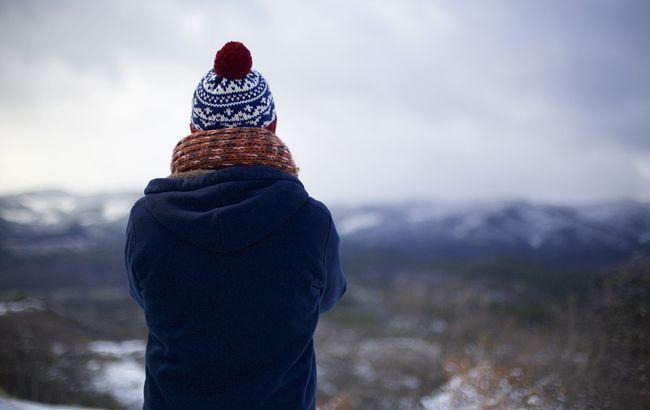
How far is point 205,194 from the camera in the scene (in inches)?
37.2

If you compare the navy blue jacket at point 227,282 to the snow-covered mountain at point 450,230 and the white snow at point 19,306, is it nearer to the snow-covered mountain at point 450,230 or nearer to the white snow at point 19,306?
the white snow at point 19,306

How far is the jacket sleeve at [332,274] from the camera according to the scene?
3.45ft

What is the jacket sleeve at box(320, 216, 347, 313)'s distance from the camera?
3.45 feet

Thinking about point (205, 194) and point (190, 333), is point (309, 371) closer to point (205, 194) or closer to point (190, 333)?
point (190, 333)

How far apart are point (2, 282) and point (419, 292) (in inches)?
2104

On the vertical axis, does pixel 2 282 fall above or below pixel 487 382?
below

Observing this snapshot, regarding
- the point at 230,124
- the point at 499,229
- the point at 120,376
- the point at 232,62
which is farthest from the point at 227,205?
the point at 499,229

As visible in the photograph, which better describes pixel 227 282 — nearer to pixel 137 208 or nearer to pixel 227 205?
pixel 227 205

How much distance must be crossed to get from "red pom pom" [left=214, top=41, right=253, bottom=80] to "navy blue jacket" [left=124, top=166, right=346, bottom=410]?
1.04ft

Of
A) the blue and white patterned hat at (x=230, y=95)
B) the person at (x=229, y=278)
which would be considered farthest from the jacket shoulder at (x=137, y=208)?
the blue and white patterned hat at (x=230, y=95)

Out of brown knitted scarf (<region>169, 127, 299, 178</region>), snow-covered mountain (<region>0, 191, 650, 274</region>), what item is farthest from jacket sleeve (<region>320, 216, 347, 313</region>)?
snow-covered mountain (<region>0, 191, 650, 274</region>)

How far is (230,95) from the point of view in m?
1.11

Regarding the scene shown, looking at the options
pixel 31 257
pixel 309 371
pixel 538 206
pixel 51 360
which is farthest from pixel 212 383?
pixel 538 206

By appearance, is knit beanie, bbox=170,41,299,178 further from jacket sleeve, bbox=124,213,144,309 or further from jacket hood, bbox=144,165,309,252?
jacket sleeve, bbox=124,213,144,309
